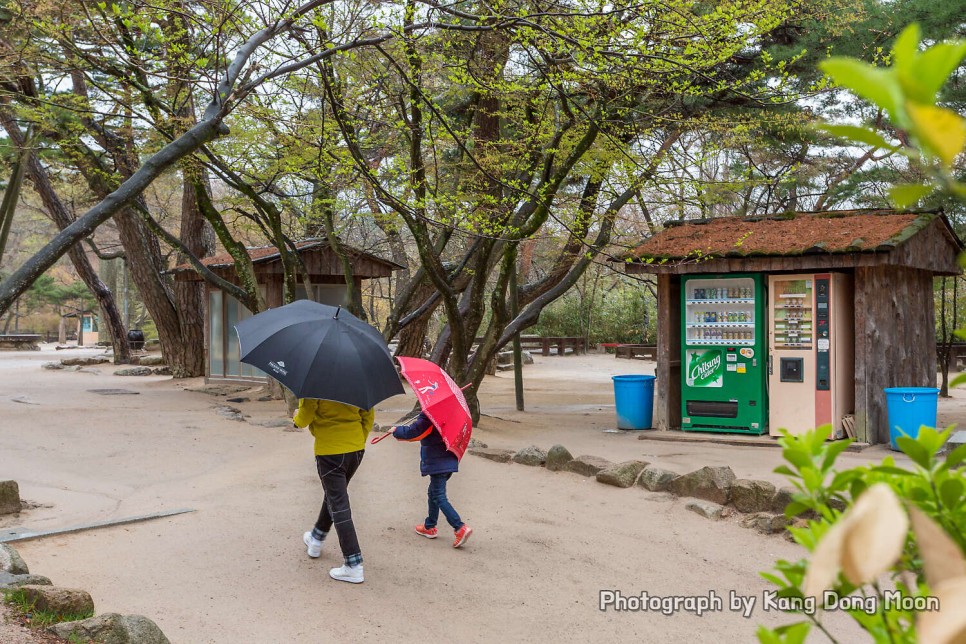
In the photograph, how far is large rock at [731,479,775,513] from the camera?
280 inches

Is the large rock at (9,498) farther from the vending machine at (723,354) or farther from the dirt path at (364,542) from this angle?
the vending machine at (723,354)

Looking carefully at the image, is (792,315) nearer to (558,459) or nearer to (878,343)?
(878,343)

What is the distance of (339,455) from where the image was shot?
520cm

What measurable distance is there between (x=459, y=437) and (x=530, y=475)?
292cm

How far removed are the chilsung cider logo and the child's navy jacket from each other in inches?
243

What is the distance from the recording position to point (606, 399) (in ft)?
55.6

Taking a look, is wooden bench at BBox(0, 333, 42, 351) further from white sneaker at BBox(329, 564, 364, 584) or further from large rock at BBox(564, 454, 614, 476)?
white sneaker at BBox(329, 564, 364, 584)

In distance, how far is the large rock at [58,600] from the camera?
13.1 feet

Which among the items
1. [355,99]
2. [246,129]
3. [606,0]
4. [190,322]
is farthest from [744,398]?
[190,322]

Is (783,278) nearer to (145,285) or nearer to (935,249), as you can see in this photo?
→ (935,249)

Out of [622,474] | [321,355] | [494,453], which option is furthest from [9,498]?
[622,474]

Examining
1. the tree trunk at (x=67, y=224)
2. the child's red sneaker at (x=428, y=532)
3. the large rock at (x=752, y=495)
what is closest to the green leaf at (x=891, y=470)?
the child's red sneaker at (x=428, y=532)

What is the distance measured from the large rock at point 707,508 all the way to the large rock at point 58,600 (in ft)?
16.3

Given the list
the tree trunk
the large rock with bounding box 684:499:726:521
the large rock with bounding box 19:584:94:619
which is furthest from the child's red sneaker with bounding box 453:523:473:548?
the tree trunk
